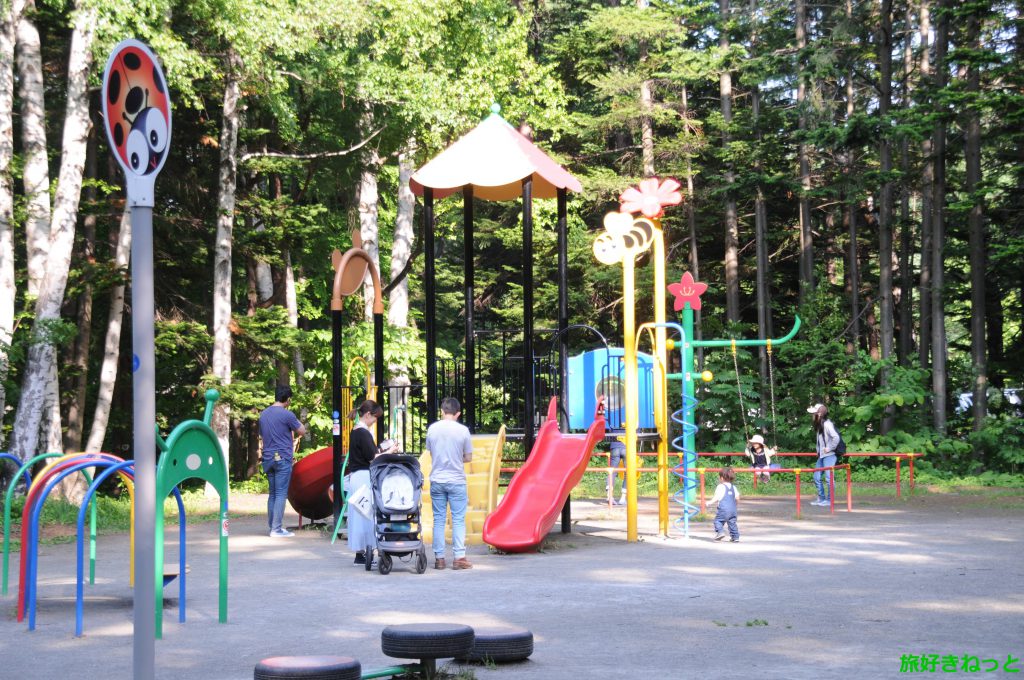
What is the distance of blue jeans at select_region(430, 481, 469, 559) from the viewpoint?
11.2 meters

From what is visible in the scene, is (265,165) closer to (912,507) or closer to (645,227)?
(645,227)

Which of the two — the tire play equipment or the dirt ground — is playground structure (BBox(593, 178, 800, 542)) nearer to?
the dirt ground

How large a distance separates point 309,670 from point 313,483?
10065 millimetres

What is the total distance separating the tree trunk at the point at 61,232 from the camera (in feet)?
58.0

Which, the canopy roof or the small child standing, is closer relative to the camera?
the small child standing

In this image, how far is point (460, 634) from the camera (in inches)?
232

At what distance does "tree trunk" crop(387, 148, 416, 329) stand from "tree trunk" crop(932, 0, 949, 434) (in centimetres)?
1218

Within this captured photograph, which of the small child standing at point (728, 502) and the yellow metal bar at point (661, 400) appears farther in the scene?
the yellow metal bar at point (661, 400)

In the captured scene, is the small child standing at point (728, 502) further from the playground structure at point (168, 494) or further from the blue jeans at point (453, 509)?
the playground structure at point (168, 494)

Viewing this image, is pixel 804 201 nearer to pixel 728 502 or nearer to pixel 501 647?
pixel 728 502

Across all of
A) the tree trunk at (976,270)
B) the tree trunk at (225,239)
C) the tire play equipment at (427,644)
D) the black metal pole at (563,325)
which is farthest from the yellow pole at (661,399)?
the tree trunk at (976,270)

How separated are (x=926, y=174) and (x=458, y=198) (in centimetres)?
1357

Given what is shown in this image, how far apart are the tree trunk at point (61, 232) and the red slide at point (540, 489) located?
8.51m

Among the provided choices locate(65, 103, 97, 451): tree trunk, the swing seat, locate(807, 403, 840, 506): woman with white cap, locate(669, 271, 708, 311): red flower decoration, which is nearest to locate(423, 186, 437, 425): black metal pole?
locate(669, 271, 708, 311): red flower decoration
